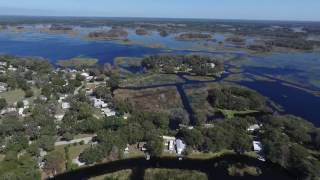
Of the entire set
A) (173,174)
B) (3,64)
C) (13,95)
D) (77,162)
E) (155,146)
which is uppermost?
(3,64)

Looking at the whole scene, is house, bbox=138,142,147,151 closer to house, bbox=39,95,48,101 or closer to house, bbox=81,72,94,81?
house, bbox=39,95,48,101

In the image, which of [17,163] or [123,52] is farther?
[123,52]

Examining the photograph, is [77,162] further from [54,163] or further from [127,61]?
[127,61]

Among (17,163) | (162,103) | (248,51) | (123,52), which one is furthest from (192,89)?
(248,51)

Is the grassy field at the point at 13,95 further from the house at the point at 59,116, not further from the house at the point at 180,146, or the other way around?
the house at the point at 180,146

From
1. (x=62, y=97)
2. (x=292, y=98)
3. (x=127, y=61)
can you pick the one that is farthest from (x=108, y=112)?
(x=127, y=61)

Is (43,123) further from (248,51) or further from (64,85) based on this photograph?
(248,51)

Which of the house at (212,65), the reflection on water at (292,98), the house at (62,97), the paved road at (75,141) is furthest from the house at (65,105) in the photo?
the house at (212,65)
